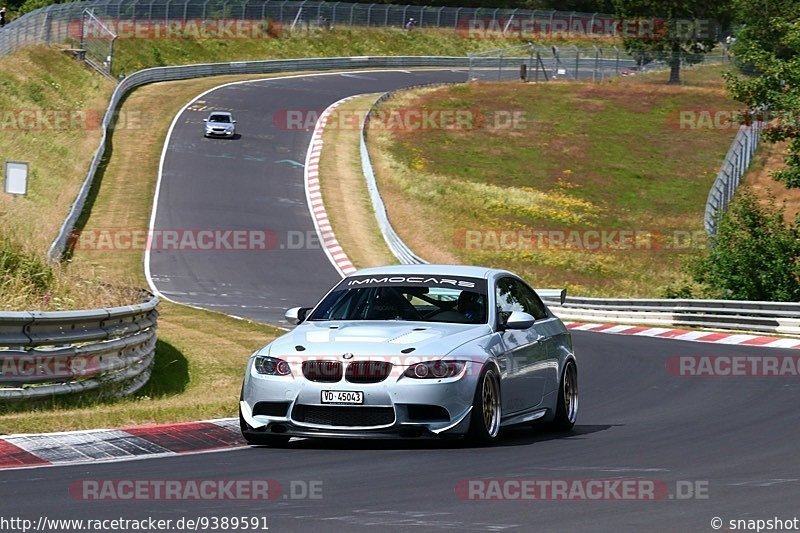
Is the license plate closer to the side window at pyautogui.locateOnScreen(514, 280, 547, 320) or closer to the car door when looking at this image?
the car door

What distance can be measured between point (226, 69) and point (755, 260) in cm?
4893

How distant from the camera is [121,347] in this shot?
14.0m

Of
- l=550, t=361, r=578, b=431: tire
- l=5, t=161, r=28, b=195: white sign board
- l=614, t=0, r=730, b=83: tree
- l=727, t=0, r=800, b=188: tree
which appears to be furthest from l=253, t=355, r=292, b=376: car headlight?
l=614, t=0, r=730, b=83: tree

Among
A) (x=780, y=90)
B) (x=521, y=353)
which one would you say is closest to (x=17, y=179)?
(x=521, y=353)

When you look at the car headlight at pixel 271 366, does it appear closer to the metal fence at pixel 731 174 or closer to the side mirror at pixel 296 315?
the side mirror at pixel 296 315

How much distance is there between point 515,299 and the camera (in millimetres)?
12352

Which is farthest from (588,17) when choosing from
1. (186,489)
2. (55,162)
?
(186,489)

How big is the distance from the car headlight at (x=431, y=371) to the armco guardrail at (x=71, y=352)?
149 inches

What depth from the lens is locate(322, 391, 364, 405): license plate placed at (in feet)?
34.1

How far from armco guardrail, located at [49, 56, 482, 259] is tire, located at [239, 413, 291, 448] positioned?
26.6 meters

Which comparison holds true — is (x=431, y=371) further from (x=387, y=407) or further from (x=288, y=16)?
(x=288, y=16)

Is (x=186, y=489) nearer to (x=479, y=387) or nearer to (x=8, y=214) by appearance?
(x=479, y=387)

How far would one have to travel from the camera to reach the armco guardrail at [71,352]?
39.6ft

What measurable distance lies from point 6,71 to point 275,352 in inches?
1917
